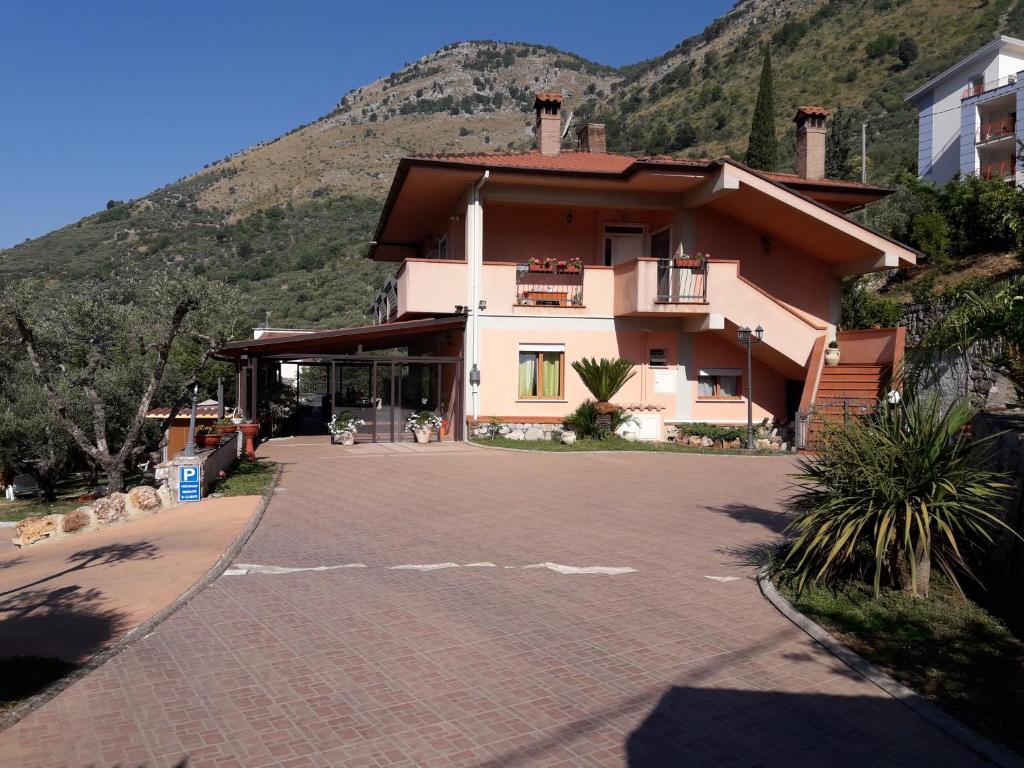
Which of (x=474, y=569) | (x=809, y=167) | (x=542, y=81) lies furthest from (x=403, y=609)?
(x=542, y=81)

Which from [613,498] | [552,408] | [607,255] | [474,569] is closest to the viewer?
[474,569]

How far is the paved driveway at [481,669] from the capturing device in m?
4.46

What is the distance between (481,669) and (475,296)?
16.0 m

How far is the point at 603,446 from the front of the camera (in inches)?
776

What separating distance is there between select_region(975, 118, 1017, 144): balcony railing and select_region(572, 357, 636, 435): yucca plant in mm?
25304

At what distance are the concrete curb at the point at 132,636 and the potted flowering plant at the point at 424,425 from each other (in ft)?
34.8

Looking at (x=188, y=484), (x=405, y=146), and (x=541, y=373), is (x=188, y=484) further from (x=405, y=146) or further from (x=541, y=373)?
(x=405, y=146)

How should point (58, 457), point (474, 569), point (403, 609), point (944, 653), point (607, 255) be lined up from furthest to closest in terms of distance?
point (607, 255)
point (58, 457)
point (474, 569)
point (403, 609)
point (944, 653)

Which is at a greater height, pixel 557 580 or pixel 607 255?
pixel 607 255

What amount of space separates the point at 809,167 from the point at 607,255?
719 cm

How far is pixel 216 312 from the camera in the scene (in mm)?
17297

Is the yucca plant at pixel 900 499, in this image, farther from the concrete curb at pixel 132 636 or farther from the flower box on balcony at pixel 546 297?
the flower box on balcony at pixel 546 297

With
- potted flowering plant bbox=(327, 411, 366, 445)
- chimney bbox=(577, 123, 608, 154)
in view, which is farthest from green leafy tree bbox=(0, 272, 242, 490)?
chimney bbox=(577, 123, 608, 154)

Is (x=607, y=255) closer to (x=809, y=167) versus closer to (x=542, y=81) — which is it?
(x=809, y=167)
